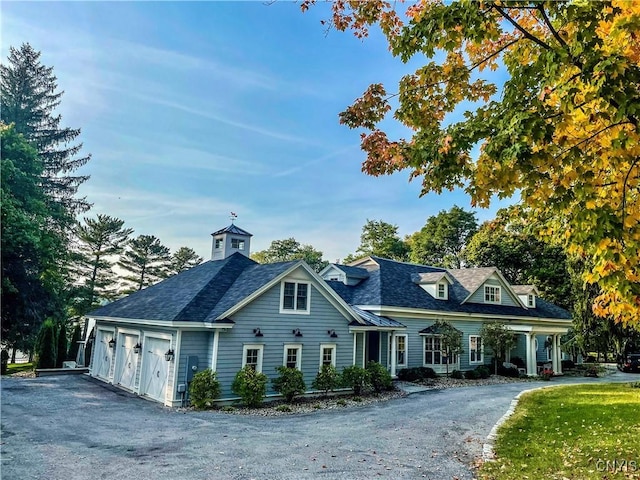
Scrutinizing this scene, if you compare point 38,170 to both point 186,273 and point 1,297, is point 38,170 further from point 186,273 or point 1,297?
point 186,273

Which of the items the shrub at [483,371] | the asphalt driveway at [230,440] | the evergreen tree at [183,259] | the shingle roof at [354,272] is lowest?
the asphalt driveway at [230,440]

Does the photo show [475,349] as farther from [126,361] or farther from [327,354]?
[126,361]

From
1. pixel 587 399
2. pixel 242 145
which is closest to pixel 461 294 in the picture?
pixel 587 399

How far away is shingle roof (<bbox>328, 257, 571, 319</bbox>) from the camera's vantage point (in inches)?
930

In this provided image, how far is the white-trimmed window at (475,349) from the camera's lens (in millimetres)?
25000

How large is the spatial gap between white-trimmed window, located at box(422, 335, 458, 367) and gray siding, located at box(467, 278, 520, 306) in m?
4.47

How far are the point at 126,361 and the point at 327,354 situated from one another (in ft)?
27.5

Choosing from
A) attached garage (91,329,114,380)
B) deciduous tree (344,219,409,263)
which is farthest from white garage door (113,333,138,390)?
deciduous tree (344,219,409,263)

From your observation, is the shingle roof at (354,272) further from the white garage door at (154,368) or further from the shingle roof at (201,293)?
the white garage door at (154,368)

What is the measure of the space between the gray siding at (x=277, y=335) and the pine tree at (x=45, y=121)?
27.6 metres

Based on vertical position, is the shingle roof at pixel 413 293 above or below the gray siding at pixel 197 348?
above

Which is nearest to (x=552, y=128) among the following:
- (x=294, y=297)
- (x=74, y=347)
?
(x=294, y=297)

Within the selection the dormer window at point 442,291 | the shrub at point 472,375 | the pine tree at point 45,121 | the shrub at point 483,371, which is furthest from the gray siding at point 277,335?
the pine tree at point 45,121

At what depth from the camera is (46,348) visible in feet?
72.3
